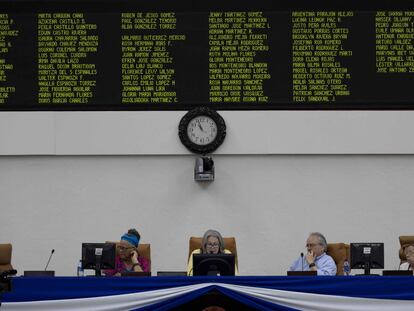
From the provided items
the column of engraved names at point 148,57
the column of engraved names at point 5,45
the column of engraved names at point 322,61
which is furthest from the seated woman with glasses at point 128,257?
the column of engraved names at point 322,61

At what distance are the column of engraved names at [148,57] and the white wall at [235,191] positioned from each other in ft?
0.67

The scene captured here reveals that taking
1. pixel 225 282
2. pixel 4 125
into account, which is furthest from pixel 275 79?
pixel 225 282

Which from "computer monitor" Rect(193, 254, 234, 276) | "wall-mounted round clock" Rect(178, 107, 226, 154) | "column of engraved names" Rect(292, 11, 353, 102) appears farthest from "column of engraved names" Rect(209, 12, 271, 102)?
"computer monitor" Rect(193, 254, 234, 276)

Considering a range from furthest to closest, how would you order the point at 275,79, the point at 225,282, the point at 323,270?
the point at 275,79
the point at 323,270
the point at 225,282

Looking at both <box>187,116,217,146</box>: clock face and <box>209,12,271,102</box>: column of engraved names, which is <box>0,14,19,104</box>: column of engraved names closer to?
<box>187,116,217,146</box>: clock face

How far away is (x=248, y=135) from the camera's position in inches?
357

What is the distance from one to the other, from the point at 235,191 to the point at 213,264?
2801 mm

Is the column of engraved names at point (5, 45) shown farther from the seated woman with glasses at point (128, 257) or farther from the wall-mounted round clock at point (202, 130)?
the seated woman with glasses at point (128, 257)

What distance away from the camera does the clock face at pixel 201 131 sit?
9.02 m

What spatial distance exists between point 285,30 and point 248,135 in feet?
3.46

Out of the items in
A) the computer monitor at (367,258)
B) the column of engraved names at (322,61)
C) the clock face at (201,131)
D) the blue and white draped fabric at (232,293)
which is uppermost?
the column of engraved names at (322,61)

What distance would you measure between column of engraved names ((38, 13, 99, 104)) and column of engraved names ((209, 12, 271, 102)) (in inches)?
44.9

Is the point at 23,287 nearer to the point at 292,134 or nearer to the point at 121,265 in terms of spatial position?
the point at 121,265

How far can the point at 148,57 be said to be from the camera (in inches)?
355
